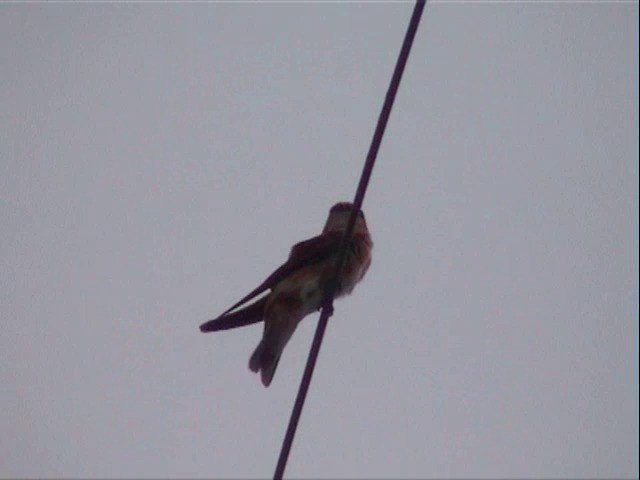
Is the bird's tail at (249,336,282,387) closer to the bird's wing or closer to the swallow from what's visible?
the swallow

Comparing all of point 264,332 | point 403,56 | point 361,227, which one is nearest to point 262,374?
point 264,332

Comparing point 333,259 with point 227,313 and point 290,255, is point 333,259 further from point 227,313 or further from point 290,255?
point 227,313

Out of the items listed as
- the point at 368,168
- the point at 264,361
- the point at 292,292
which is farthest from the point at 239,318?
the point at 368,168

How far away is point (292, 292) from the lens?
11.1 feet

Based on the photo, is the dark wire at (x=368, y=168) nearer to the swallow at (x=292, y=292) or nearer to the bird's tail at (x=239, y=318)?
the swallow at (x=292, y=292)

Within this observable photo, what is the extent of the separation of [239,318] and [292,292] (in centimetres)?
28

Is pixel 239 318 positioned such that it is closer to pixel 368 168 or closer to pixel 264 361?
pixel 264 361

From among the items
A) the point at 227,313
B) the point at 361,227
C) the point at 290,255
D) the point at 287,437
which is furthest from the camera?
the point at 361,227

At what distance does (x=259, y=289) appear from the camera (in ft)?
11.2

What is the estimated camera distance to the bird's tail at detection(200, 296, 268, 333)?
339 cm

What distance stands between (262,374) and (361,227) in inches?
46.1

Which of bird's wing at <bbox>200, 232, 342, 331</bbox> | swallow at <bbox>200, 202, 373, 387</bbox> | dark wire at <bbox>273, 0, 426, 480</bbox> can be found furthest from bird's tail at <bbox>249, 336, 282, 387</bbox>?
dark wire at <bbox>273, 0, 426, 480</bbox>

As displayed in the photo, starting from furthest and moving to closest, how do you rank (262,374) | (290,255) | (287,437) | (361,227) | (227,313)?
(361,227) < (290,255) < (227,313) < (262,374) < (287,437)

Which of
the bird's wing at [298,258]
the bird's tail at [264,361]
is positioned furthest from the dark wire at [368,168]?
the bird's wing at [298,258]
